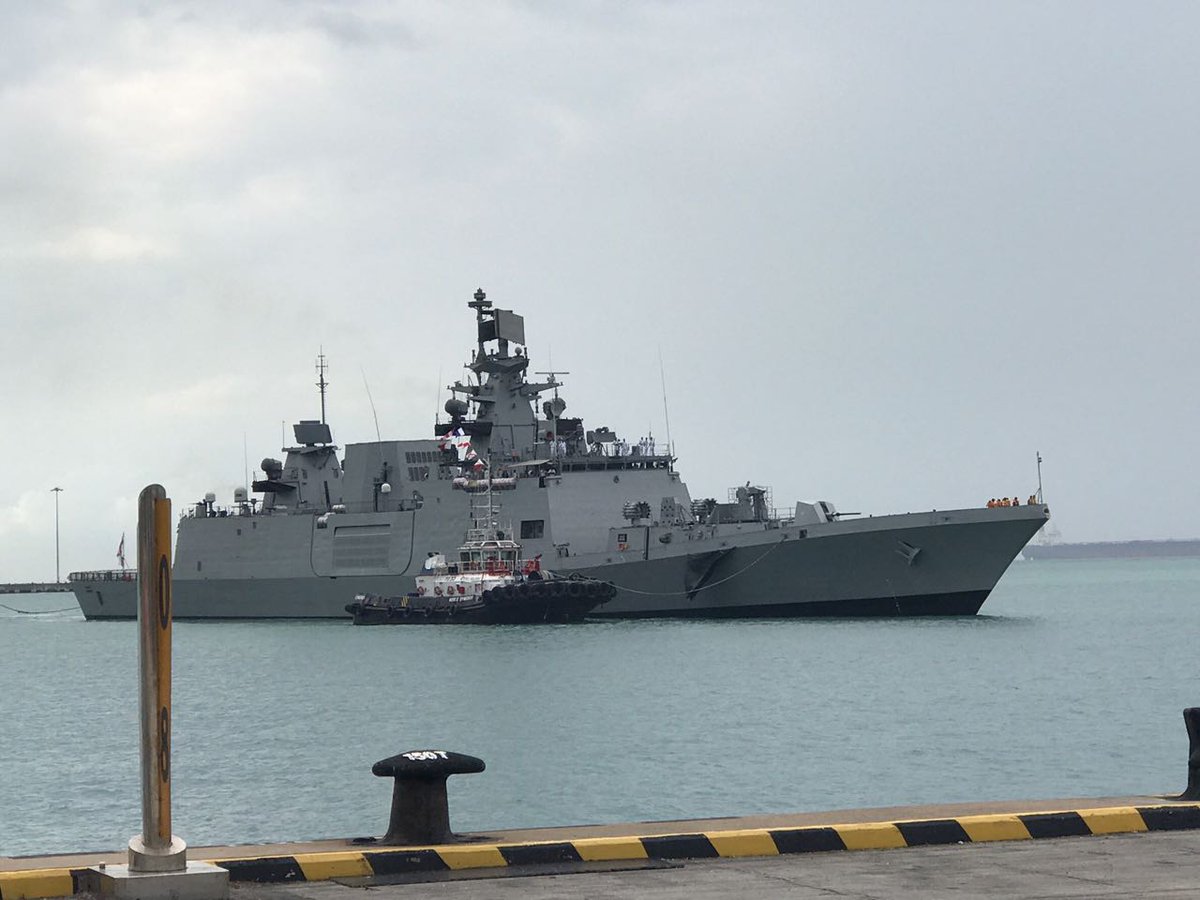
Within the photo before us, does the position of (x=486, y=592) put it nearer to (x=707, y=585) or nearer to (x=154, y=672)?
(x=707, y=585)

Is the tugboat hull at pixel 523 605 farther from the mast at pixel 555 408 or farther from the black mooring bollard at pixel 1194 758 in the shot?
the black mooring bollard at pixel 1194 758

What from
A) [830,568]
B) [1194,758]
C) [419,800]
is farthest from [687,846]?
[830,568]

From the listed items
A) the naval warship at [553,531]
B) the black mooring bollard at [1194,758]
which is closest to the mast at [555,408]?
the naval warship at [553,531]

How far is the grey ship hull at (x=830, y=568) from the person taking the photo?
152 ft

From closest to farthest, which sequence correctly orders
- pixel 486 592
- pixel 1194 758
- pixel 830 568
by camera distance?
pixel 1194 758 < pixel 830 568 < pixel 486 592

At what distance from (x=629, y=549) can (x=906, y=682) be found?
18.2 meters

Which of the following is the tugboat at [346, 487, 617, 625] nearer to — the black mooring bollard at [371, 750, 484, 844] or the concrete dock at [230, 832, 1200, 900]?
the black mooring bollard at [371, 750, 484, 844]

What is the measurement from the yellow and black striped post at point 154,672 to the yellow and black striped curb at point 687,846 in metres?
0.55

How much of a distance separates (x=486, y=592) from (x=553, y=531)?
457 cm

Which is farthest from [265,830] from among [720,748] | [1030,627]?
[1030,627]

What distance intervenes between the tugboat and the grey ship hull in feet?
5.04

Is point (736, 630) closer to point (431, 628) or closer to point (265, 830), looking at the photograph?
point (431, 628)

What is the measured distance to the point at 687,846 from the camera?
8555mm

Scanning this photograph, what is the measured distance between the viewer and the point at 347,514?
58656 mm
